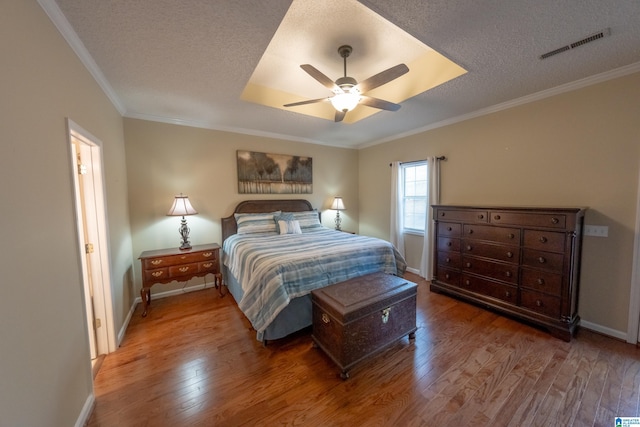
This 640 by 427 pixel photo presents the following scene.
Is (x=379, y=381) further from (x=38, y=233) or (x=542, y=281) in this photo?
(x=38, y=233)

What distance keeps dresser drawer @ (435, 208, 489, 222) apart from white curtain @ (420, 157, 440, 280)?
1.56 feet

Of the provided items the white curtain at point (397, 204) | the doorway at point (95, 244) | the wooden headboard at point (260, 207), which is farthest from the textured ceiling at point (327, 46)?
the wooden headboard at point (260, 207)

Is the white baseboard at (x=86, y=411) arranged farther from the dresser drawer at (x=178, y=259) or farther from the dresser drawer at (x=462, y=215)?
the dresser drawer at (x=462, y=215)

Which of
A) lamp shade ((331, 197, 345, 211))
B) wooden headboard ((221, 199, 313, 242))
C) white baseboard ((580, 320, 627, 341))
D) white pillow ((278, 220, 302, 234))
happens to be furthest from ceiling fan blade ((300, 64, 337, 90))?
white baseboard ((580, 320, 627, 341))

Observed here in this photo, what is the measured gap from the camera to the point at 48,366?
1.18m

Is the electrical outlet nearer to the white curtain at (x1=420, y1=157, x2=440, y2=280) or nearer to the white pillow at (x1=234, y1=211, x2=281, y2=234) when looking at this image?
the white curtain at (x1=420, y1=157, x2=440, y2=280)

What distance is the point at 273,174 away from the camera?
413 centimetres

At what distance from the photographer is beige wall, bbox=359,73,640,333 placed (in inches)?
87.0

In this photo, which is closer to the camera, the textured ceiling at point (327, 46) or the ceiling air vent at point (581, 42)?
the textured ceiling at point (327, 46)

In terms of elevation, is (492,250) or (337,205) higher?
(337,205)

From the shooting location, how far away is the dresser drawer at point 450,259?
3084 mm

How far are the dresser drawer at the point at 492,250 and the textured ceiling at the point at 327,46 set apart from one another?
5.70 ft

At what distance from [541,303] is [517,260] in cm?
45

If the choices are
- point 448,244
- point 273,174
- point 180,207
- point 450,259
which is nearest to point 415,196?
point 448,244
